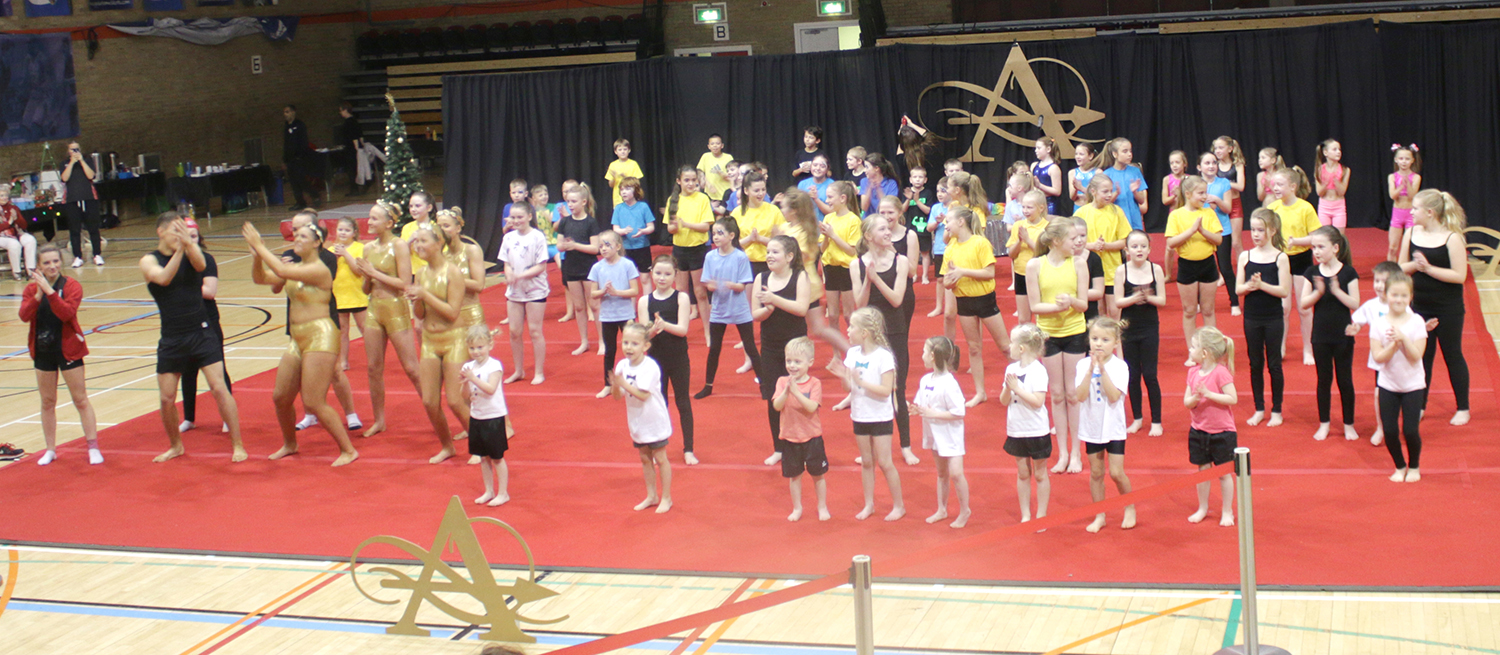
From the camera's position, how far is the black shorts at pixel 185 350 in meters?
8.45

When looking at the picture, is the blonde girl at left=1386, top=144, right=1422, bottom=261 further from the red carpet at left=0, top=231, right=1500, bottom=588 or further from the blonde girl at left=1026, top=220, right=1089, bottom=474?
the blonde girl at left=1026, top=220, right=1089, bottom=474

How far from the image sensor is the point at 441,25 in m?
26.5

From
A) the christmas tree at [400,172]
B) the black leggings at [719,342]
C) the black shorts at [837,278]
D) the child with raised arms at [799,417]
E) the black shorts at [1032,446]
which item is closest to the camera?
the black shorts at [1032,446]

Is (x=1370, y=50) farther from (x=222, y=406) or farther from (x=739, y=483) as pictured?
(x=222, y=406)

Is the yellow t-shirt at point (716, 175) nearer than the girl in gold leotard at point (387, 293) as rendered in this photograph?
No

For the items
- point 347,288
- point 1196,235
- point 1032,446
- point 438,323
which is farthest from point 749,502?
point 347,288

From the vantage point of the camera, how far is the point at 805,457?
22.0 feet

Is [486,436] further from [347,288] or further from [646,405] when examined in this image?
[347,288]

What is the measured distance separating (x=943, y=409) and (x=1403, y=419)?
2590 millimetres

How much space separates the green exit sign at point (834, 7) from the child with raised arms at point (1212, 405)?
17375mm

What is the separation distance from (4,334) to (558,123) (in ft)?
→ 24.1

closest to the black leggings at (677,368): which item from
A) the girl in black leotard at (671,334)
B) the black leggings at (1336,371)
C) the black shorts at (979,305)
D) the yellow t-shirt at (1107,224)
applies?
the girl in black leotard at (671,334)

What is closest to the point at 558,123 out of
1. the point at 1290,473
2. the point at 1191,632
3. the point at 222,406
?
the point at 222,406

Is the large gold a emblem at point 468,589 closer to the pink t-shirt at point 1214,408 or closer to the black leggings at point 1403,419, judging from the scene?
the pink t-shirt at point 1214,408
